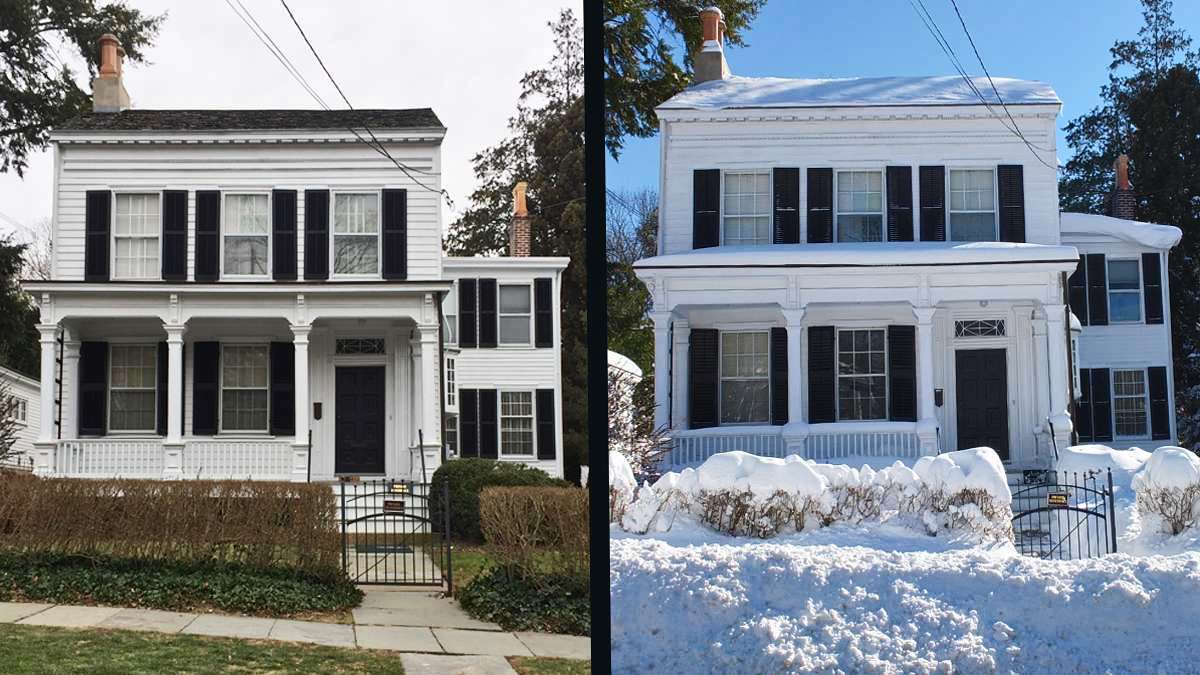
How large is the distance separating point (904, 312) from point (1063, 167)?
0.76m

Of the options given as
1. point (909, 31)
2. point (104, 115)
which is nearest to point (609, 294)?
point (909, 31)

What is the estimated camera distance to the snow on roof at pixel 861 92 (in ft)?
15.7

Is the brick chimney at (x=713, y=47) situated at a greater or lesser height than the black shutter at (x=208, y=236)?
greater

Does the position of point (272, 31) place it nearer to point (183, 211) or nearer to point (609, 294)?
point (183, 211)

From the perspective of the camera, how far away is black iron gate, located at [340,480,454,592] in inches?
246

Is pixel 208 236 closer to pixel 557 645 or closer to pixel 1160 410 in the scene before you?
pixel 557 645

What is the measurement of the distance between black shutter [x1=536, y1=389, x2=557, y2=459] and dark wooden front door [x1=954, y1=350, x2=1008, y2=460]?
2.23m

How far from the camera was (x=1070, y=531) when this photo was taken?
4488mm

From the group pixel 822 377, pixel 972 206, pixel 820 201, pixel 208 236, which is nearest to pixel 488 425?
pixel 208 236

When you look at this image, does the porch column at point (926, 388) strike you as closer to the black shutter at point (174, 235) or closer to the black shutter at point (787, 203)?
the black shutter at point (787, 203)

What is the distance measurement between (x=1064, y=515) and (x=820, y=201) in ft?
4.52

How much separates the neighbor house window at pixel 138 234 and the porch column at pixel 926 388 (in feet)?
12.0

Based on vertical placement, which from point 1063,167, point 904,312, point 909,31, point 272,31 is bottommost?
point 904,312

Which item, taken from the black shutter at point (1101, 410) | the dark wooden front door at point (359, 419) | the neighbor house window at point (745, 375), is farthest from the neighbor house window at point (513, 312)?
the black shutter at point (1101, 410)
